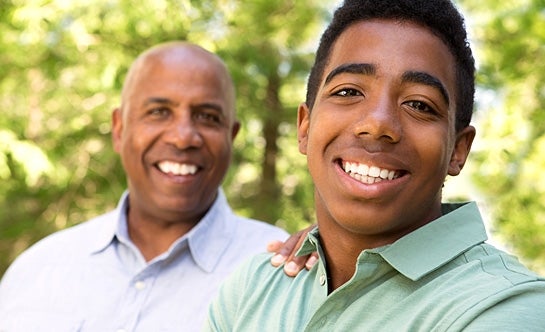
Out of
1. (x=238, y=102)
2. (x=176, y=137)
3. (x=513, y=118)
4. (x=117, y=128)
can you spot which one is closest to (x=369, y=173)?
(x=176, y=137)

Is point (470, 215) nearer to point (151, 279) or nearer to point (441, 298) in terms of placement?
point (441, 298)

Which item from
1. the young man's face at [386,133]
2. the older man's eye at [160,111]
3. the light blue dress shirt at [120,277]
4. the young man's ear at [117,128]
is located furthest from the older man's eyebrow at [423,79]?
the young man's ear at [117,128]

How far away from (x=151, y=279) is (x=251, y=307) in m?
1.26

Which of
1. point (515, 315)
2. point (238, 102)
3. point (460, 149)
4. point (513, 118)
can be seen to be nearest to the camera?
point (515, 315)

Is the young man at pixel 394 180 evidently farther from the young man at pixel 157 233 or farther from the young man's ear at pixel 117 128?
the young man's ear at pixel 117 128

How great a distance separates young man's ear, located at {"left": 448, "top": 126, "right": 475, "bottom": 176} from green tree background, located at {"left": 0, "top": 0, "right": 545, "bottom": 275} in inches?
131

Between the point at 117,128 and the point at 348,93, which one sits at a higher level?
the point at 348,93

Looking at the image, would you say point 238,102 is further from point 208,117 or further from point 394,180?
point 394,180

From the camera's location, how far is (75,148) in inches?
247

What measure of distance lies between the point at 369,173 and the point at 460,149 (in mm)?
324

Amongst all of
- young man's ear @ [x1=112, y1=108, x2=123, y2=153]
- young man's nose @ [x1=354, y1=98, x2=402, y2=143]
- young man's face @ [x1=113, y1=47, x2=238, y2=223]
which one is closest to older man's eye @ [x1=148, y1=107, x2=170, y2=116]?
young man's face @ [x1=113, y1=47, x2=238, y2=223]

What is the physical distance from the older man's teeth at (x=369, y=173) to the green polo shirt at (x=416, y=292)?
0.51ft

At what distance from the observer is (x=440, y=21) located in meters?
1.98

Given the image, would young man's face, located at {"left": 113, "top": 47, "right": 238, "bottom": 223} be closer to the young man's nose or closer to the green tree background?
the young man's nose
